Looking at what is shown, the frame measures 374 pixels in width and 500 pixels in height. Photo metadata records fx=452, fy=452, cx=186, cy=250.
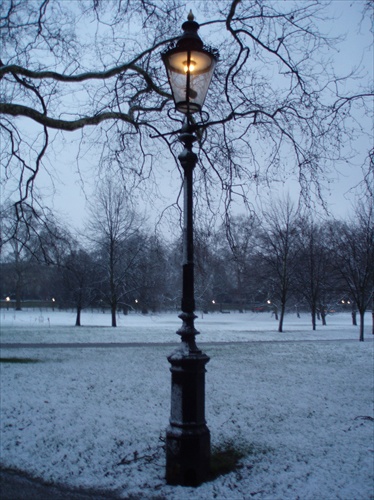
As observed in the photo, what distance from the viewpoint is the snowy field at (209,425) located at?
4824mm

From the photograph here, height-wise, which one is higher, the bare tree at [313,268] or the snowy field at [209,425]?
the bare tree at [313,268]

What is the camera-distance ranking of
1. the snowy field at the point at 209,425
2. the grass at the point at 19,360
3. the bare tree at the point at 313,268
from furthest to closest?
the bare tree at the point at 313,268
the grass at the point at 19,360
the snowy field at the point at 209,425

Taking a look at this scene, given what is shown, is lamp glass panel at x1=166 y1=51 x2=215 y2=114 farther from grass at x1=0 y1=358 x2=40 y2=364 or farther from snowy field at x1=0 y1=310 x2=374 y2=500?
grass at x1=0 y1=358 x2=40 y2=364

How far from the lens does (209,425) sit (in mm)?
6988

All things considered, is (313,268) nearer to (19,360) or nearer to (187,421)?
(19,360)

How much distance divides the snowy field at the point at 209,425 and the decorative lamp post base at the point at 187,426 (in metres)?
0.15

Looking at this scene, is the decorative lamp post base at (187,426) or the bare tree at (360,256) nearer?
the decorative lamp post base at (187,426)

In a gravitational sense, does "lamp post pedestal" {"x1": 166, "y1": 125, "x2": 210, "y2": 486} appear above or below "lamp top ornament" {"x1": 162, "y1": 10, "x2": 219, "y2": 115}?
below

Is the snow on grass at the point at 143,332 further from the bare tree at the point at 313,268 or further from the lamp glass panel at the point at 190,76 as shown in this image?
the lamp glass panel at the point at 190,76

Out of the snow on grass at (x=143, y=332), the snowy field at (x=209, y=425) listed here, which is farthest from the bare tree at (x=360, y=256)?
the snowy field at (x=209, y=425)

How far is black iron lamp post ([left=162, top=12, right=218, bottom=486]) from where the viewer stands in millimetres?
4574

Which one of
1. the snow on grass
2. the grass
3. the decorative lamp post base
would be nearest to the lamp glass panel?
the decorative lamp post base

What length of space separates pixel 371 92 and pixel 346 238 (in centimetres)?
1851

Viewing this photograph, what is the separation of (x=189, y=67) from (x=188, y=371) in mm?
3120
